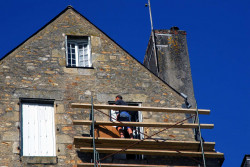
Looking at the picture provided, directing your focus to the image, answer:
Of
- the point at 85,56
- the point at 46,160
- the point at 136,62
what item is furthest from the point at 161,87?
the point at 46,160

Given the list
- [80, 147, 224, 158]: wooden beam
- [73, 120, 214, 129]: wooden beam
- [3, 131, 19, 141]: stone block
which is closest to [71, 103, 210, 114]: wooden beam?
[73, 120, 214, 129]: wooden beam

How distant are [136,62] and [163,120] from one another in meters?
1.81

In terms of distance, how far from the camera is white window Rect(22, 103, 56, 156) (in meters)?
17.7

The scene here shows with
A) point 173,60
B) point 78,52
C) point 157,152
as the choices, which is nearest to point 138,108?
point 157,152

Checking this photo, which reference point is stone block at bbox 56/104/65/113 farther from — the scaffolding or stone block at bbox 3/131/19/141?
stone block at bbox 3/131/19/141

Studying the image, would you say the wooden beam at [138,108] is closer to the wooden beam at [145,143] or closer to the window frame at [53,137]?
the wooden beam at [145,143]

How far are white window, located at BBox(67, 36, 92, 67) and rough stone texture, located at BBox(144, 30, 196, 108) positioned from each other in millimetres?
2568

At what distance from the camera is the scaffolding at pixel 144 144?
1733 cm

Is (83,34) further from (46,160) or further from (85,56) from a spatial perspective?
(46,160)

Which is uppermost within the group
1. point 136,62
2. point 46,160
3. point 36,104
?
point 136,62

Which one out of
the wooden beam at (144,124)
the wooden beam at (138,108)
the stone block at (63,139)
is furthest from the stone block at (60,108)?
the wooden beam at (144,124)

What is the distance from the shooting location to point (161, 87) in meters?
19.5

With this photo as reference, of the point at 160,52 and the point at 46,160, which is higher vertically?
the point at 160,52

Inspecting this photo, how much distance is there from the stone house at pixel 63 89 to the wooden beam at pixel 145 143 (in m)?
0.32
